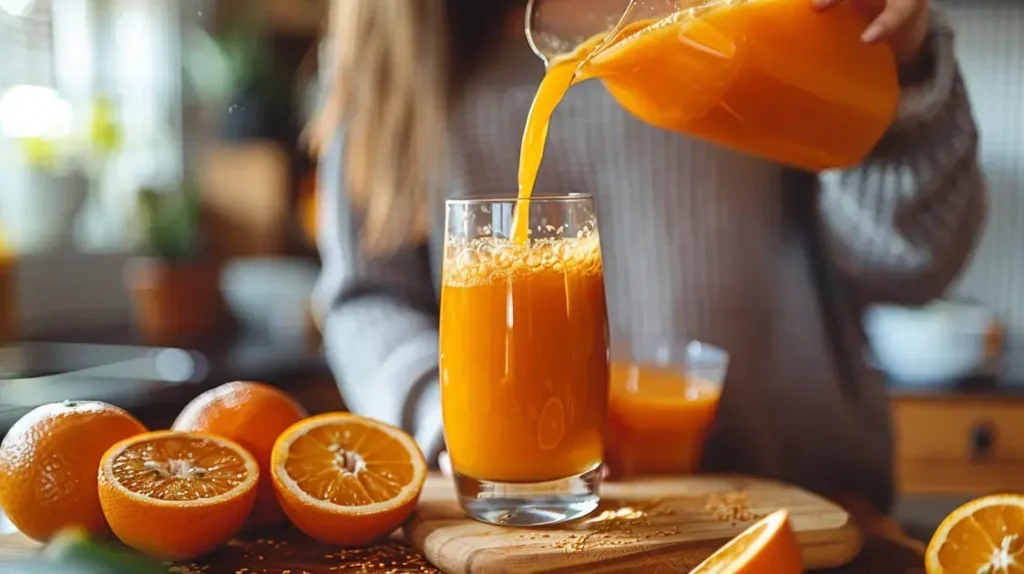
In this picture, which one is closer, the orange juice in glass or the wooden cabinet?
the orange juice in glass

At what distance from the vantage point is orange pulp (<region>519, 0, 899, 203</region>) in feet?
2.82

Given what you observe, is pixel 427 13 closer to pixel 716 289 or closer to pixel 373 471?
pixel 716 289

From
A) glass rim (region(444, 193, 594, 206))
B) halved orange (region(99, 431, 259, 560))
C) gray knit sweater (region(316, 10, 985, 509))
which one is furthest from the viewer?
gray knit sweater (region(316, 10, 985, 509))

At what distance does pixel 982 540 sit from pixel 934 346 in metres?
2.02

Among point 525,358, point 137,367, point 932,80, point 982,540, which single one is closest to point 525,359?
point 525,358

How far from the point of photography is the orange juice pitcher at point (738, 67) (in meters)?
0.86

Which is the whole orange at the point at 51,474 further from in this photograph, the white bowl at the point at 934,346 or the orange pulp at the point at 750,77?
the white bowl at the point at 934,346

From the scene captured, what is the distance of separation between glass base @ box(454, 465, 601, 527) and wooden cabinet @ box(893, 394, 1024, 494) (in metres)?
1.80

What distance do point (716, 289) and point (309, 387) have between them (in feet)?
4.36

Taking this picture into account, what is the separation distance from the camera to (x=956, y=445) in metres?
2.49

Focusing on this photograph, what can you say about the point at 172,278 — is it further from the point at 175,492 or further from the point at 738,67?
the point at 738,67

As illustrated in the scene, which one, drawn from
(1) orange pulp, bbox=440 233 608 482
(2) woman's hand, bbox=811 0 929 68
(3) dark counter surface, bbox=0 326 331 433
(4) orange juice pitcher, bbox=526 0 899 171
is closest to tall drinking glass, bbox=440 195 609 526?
(1) orange pulp, bbox=440 233 608 482

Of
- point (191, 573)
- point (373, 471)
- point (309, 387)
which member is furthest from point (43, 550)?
point (309, 387)

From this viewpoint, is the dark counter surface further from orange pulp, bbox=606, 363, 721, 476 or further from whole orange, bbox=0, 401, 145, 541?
orange pulp, bbox=606, 363, 721, 476
